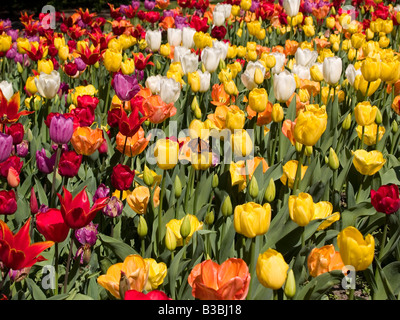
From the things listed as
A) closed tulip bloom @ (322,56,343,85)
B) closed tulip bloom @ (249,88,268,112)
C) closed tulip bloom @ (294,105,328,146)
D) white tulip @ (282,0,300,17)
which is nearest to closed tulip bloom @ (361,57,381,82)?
closed tulip bloom @ (322,56,343,85)

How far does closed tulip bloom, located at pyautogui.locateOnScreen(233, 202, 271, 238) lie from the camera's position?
1.48 meters

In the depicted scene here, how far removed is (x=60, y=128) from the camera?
6.75 feet

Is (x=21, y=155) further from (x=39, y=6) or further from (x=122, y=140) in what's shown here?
(x=39, y=6)

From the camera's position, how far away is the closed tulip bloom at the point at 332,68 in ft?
9.79

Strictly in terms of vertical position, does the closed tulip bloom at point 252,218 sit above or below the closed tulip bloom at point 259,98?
below

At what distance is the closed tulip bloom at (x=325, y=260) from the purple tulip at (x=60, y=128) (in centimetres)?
107

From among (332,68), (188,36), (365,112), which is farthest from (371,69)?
(188,36)

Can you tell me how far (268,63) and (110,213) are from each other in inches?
78.1

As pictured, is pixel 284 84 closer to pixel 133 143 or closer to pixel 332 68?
pixel 332 68

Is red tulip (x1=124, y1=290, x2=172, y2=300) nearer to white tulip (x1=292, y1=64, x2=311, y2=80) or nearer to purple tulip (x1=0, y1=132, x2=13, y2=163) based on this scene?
purple tulip (x1=0, y1=132, x2=13, y2=163)

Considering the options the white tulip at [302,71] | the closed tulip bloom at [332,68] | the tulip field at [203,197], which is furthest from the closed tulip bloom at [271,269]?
the white tulip at [302,71]

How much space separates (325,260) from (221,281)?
40cm

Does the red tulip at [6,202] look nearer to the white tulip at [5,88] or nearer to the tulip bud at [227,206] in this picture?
the tulip bud at [227,206]
